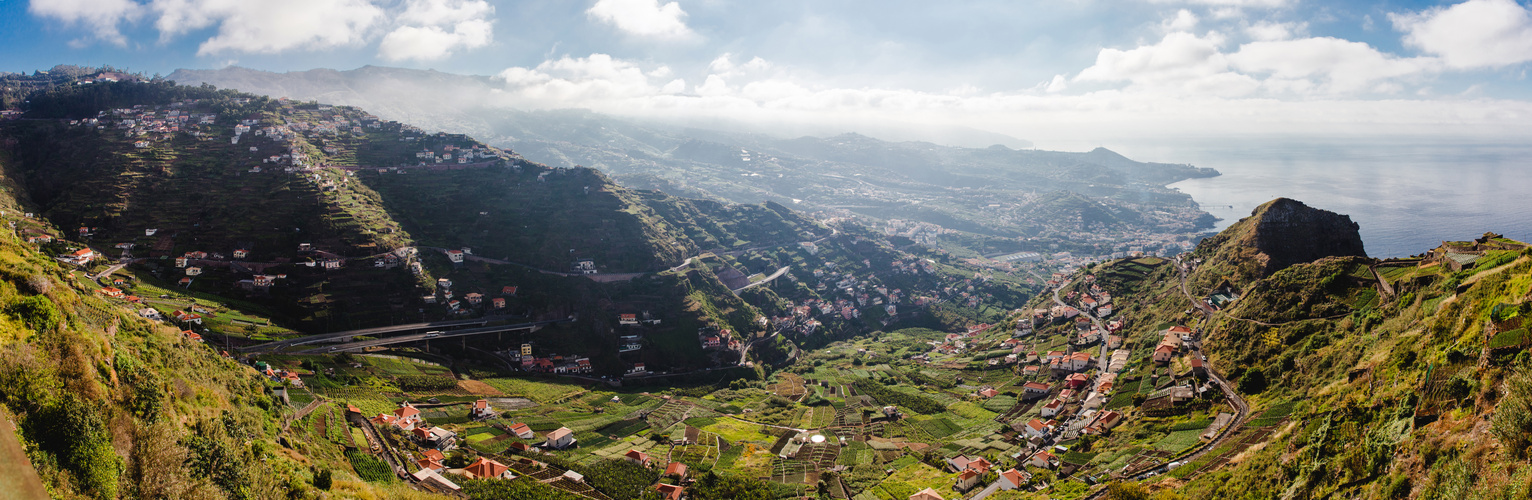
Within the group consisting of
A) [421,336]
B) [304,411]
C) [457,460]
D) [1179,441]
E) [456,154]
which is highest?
[456,154]

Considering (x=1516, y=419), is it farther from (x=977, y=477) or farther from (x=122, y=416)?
(x=122, y=416)

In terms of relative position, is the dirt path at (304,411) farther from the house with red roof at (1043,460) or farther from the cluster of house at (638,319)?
the house with red roof at (1043,460)

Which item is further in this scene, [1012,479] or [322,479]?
[1012,479]

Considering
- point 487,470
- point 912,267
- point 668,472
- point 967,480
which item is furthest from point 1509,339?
point 912,267

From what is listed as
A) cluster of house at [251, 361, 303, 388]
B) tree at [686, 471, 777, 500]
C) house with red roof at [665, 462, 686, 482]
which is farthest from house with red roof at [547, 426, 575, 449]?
cluster of house at [251, 361, 303, 388]

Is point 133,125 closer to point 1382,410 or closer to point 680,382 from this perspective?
point 680,382

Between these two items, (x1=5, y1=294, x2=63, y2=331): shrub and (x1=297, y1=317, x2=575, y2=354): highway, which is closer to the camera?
(x1=5, y1=294, x2=63, y2=331): shrub

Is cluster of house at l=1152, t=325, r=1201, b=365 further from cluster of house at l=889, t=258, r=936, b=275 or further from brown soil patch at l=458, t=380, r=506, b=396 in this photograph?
cluster of house at l=889, t=258, r=936, b=275
